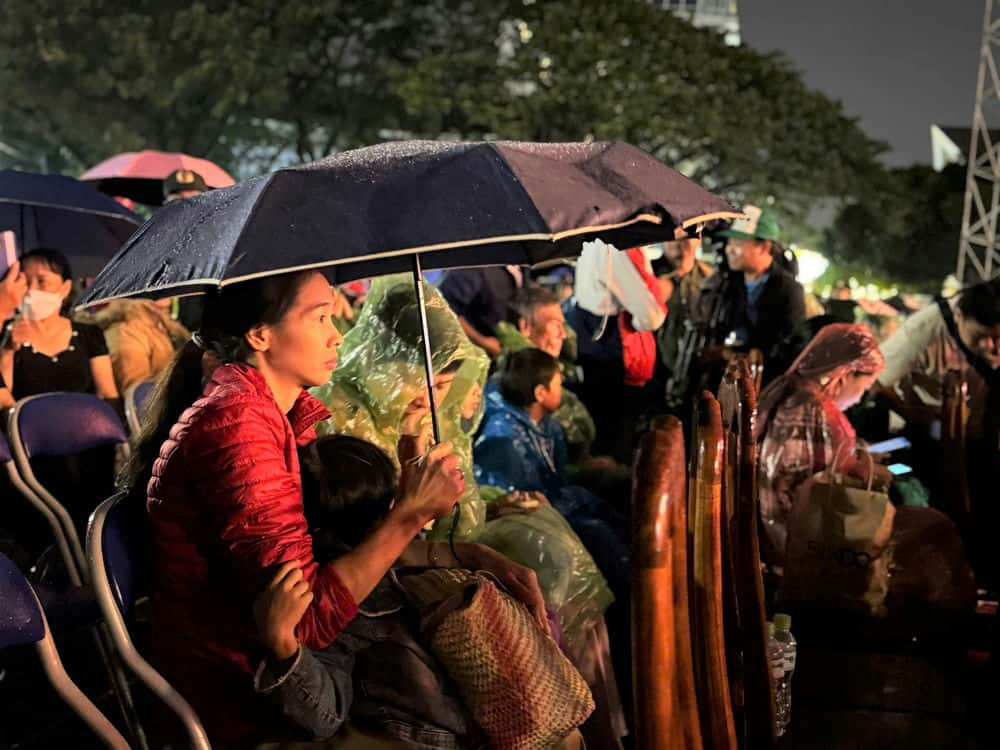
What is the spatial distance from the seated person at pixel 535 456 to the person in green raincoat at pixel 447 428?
424mm

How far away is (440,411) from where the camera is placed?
11.1ft

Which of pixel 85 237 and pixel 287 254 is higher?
pixel 85 237

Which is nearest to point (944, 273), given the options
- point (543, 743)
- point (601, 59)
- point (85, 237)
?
point (601, 59)

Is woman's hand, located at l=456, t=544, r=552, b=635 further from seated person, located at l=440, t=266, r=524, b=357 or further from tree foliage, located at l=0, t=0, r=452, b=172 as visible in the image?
tree foliage, located at l=0, t=0, r=452, b=172

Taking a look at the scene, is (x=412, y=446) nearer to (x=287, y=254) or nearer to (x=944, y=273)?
(x=287, y=254)

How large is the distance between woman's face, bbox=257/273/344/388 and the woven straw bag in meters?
0.57

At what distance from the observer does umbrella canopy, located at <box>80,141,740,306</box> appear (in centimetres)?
192

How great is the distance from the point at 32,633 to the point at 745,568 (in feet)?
4.52

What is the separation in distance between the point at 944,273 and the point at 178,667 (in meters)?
43.6

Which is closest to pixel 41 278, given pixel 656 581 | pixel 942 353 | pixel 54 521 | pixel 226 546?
pixel 54 521

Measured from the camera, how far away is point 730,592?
7.16ft

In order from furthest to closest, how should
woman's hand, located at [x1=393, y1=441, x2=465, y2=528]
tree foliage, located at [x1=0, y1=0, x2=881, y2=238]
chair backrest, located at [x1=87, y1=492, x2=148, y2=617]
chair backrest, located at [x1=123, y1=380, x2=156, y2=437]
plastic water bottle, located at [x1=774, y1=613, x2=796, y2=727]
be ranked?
tree foliage, located at [x1=0, y1=0, x2=881, y2=238] → chair backrest, located at [x1=123, y1=380, x2=156, y2=437] → plastic water bottle, located at [x1=774, y1=613, x2=796, y2=727] → chair backrest, located at [x1=87, y1=492, x2=148, y2=617] → woman's hand, located at [x1=393, y1=441, x2=465, y2=528]

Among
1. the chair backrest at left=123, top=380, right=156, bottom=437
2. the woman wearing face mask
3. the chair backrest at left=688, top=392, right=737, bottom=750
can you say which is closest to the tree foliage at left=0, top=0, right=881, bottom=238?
the woman wearing face mask

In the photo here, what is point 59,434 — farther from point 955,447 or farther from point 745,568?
point 955,447
